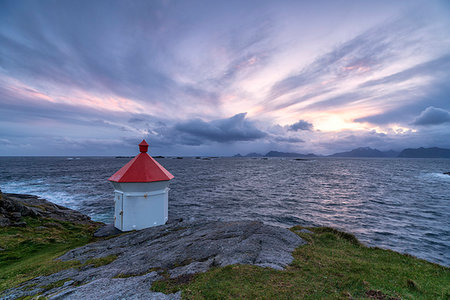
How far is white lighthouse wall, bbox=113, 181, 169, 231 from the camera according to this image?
12828 millimetres

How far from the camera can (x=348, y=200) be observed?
34.2 metres

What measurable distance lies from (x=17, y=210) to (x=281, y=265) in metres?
22.7

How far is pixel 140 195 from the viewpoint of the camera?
12906mm

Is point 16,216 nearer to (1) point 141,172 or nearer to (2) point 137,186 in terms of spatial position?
(2) point 137,186

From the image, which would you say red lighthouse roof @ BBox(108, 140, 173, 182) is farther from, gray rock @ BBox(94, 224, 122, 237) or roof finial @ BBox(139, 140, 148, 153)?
gray rock @ BBox(94, 224, 122, 237)

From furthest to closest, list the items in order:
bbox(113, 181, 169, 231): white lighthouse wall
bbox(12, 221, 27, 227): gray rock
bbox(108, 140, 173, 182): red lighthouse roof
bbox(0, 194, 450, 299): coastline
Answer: bbox(12, 221, 27, 227): gray rock → bbox(113, 181, 169, 231): white lighthouse wall → bbox(108, 140, 173, 182): red lighthouse roof → bbox(0, 194, 450, 299): coastline

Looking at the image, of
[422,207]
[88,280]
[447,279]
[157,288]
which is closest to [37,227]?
[88,280]

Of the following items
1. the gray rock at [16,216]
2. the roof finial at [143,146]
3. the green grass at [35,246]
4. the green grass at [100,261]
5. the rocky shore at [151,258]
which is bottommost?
the green grass at [35,246]

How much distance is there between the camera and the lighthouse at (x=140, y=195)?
12.8 metres

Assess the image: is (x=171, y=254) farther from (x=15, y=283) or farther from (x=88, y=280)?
(x=15, y=283)

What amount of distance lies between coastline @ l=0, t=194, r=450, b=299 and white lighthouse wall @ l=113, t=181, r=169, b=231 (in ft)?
3.02

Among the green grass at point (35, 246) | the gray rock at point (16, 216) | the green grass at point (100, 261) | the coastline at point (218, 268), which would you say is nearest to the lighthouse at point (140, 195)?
the coastline at point (218, 268)

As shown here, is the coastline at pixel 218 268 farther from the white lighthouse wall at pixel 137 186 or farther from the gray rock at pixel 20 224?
the gray rock at pixel 20 224

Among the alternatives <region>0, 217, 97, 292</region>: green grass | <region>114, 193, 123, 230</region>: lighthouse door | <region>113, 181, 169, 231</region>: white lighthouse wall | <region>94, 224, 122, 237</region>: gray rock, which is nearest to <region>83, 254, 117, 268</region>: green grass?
<region>0, 217, 97, 292</region>: green grass
